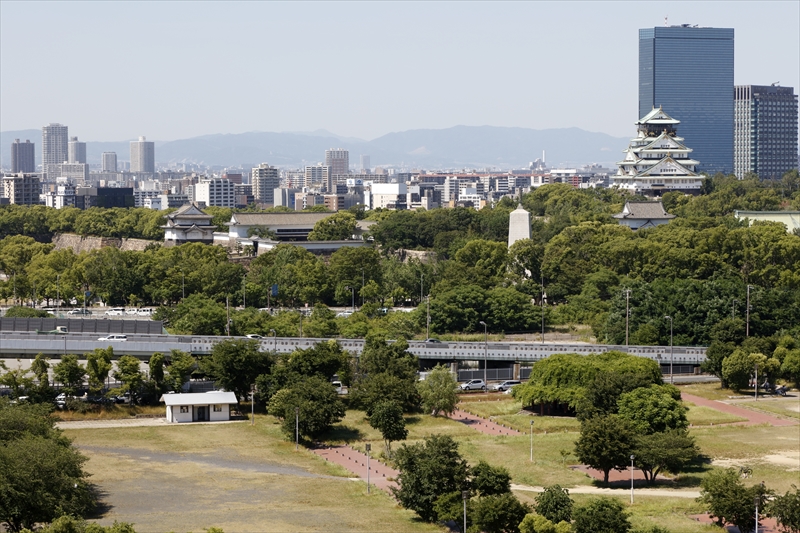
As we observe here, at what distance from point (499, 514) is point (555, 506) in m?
1.59

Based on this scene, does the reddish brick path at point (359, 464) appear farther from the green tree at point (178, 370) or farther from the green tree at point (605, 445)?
the green tree at point (178, 370)

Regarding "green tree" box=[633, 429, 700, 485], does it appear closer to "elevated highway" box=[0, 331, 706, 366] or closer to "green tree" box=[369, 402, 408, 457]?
"green tree" box=[369, 402, 408, 457]

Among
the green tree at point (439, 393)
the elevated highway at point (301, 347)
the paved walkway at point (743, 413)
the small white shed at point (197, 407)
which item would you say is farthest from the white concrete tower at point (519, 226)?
the small white shed at point (197, 407)

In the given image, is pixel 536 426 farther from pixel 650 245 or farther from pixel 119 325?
pixel 650 245

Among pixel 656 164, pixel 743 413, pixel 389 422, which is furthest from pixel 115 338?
pixel 656 164

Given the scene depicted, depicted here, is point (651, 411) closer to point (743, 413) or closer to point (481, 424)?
point (481, 424)

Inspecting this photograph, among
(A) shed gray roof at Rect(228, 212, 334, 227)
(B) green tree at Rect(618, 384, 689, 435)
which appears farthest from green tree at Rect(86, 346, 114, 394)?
(A) shed gray roof at Rect(228, 212, 334, 227)

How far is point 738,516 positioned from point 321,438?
59.7ft

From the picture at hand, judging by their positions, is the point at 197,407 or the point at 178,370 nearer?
the point at 197,407

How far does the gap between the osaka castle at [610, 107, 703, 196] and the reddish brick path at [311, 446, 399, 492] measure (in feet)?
253

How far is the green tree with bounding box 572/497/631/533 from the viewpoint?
34.4 m

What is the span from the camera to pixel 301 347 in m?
62.2

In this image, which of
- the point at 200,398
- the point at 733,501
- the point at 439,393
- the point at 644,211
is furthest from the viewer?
the point at 644,211

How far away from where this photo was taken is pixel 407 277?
84375mm
